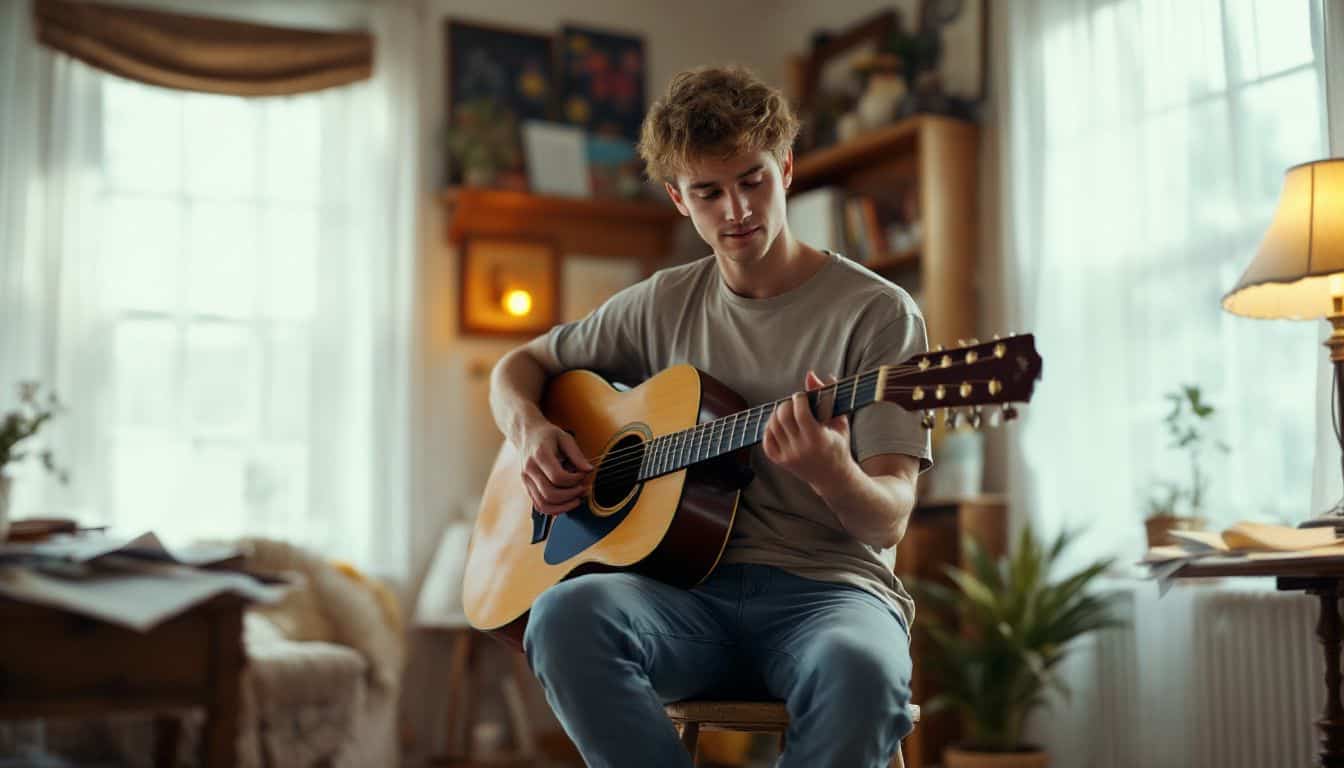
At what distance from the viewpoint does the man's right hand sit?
181 centimetres

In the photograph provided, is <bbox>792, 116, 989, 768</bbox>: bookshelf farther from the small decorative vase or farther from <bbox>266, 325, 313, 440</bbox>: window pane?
the small decorative vase

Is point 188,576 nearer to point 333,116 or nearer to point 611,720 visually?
point 611,720

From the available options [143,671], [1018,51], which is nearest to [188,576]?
[143,671]

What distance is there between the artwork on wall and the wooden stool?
2.90 meters

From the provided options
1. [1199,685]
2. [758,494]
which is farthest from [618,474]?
[1199,685]

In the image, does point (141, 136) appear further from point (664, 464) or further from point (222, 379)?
point (664, 464)

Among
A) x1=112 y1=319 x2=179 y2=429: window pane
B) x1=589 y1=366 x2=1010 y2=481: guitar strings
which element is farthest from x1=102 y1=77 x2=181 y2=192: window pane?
x1=589 y1=366 x2=1010 y2=481: guitar strings

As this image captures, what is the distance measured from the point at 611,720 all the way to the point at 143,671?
474 millimetres

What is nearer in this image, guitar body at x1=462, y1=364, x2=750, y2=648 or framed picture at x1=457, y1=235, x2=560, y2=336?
guitar body at x1=462, y1=364, x2=750, y2=648

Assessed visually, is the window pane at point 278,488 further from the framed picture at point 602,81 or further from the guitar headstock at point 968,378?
the guitar headstock at point 968,378

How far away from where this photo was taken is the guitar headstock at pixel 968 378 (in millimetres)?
1304

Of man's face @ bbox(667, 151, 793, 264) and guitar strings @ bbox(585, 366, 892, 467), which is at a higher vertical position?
man's face @ bbox(667, 151, 793, 264)

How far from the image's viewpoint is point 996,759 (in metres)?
2.98

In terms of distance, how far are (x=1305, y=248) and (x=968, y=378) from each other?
3.35 feet
